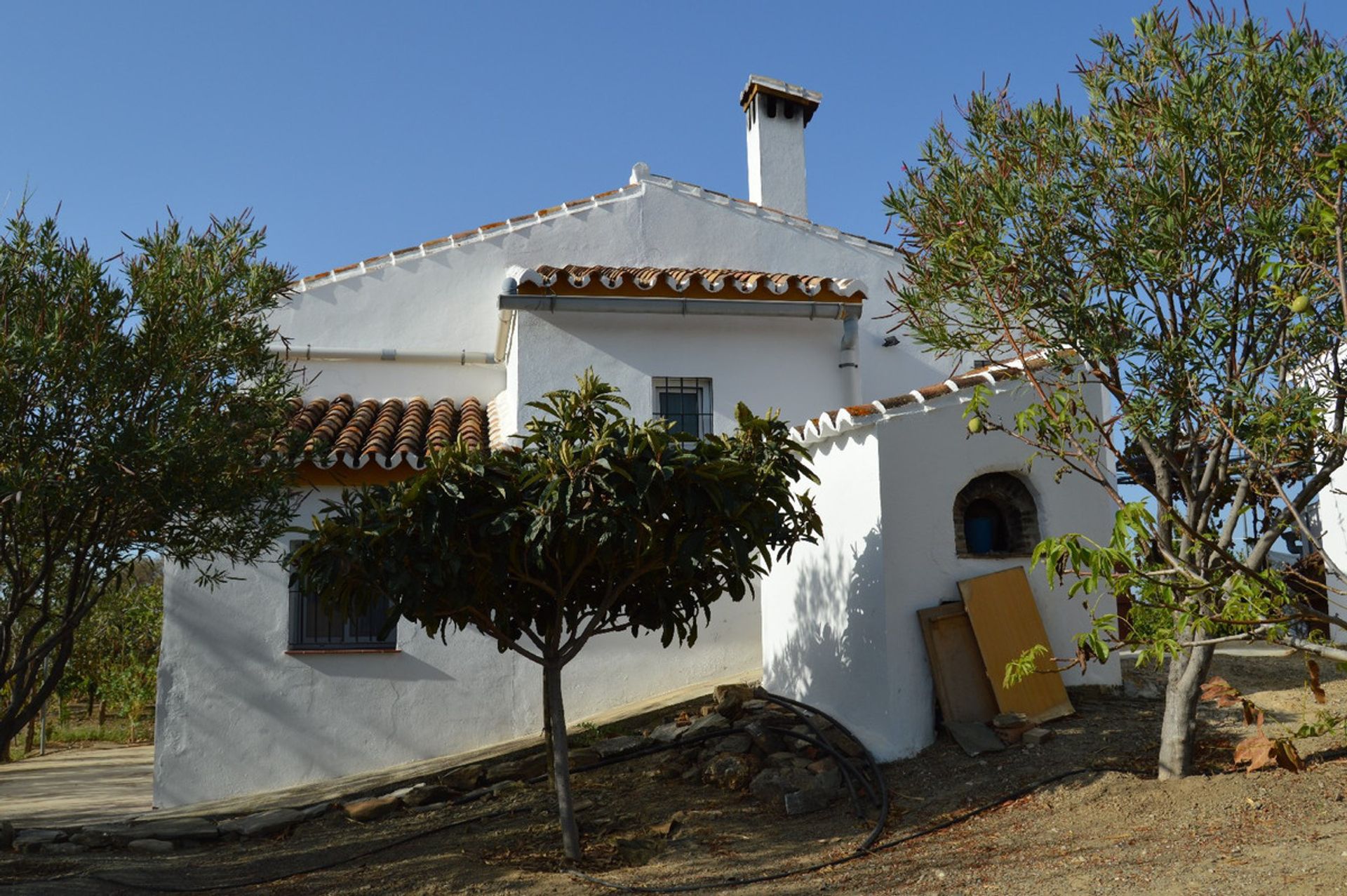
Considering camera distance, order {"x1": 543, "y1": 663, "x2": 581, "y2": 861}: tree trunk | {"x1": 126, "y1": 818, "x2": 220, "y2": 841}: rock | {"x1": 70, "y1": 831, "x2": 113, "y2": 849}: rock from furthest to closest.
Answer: {"x1": 70, "y1": 831, "x2": 113, "y2": 849}: rock → {"x1": 126, "y1": 818, "x2": 220, "y2": 841}: rock → {"x1": 543, "y1": 663, "x2": 581, "y2": 861}: tree trunk

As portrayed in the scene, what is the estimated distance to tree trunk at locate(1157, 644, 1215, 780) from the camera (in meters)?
7.75

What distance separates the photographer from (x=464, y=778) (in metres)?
10.4

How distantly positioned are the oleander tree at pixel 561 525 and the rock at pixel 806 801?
1537 millimetres

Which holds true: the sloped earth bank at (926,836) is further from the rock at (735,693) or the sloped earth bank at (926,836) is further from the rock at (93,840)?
the rock at (735,693)

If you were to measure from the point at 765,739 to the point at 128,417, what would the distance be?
5.48m

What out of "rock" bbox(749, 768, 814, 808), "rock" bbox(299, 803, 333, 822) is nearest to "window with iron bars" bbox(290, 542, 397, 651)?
"rock" bbox(299, 803, 333, 822)

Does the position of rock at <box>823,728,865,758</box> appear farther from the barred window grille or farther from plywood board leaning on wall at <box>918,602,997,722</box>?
the barred window grille

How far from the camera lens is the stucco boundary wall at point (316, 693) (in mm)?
11625

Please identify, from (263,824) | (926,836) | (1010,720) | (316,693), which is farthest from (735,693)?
(316,693)

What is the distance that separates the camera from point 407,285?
596 inches

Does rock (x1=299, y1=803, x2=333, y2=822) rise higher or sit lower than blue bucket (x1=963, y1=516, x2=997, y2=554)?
lower

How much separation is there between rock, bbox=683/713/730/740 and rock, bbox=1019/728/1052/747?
253cm

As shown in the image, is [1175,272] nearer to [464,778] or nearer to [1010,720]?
[1010,720]

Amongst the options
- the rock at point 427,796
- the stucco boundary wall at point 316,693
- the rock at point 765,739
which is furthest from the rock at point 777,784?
the stucco boundary wall at point 316,693
